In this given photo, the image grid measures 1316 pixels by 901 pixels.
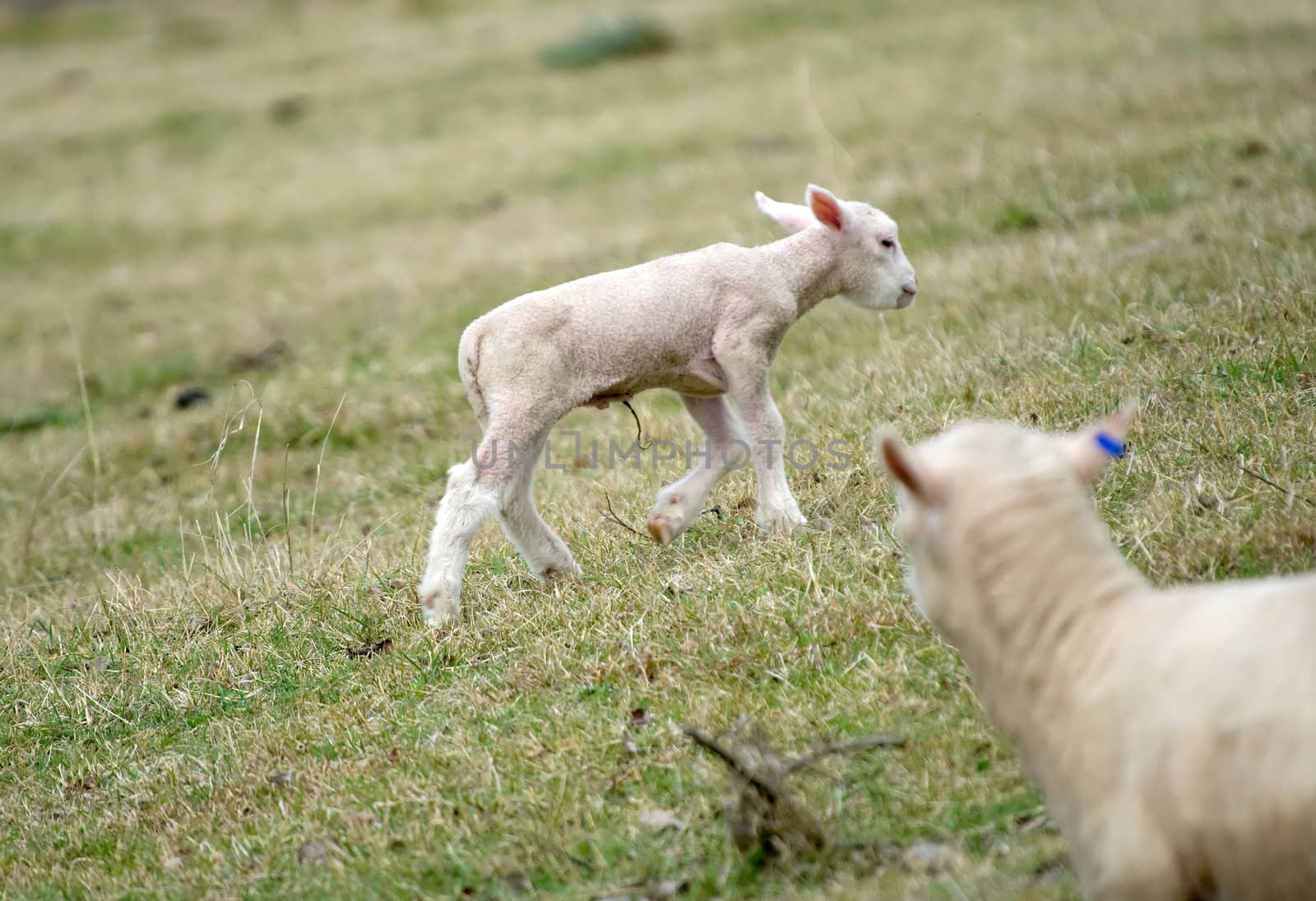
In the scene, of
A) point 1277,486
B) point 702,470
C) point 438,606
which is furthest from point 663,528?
point 1277,486

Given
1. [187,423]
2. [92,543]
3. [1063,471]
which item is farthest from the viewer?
[187,423]

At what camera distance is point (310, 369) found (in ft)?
30.8

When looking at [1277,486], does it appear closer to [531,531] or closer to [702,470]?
[702,470]

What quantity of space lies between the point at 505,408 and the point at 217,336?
7.25 metres

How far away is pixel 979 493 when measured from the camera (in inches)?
103

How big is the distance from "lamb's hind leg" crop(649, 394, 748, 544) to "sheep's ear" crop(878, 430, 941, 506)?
2298mm

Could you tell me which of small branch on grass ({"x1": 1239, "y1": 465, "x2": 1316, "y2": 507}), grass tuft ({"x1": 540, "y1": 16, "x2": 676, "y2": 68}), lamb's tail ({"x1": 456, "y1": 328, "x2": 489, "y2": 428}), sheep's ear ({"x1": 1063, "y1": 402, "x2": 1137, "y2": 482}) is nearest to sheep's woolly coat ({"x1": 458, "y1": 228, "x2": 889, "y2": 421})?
lamb's tail ({"x1": 456, "y1": 328, "x2": 489, "y2": 428})

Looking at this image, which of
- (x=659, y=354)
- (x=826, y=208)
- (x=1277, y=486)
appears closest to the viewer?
(x=1277, y=486)

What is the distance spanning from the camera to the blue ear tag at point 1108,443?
2648mm

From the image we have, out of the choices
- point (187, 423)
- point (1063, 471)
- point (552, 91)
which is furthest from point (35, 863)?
point (552, 91)

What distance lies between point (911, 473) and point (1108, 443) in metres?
0.39

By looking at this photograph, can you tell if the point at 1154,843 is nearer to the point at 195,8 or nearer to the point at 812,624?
the point at 812,624

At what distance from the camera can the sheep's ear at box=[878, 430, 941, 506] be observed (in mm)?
2602

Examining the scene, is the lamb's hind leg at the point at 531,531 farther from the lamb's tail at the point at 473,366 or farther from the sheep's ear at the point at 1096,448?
the sheep's ear at the point at 1096,448
